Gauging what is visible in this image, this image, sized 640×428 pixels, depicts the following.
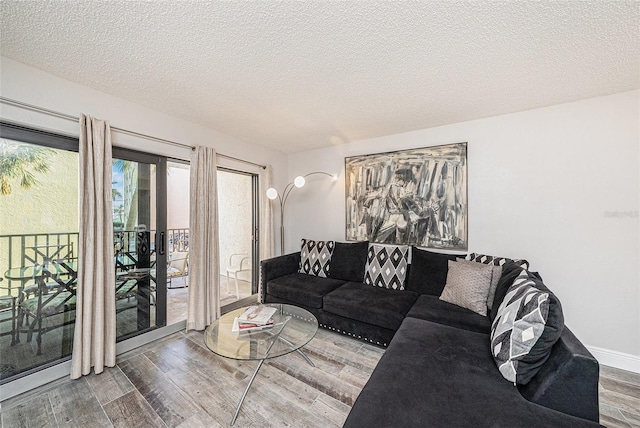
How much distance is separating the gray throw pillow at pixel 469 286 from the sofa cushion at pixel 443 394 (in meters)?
0.59

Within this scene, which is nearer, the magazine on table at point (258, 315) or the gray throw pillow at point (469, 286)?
the magazine on table at point (258, 315)

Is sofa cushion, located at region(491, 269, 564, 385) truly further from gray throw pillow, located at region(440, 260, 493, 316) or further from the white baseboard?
the white baseboard

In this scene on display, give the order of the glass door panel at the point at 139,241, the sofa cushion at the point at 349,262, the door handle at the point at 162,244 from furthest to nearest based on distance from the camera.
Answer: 1. the sofa cushion at the point at 349,262
2. the door handle at the point at 162,244
3. the glass door panel at the point at 139,241

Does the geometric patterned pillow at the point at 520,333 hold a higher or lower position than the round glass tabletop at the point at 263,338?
higher

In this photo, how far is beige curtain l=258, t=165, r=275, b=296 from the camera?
3.80m

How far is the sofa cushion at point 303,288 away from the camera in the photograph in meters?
2.76

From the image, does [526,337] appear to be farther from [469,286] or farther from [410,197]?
[410,197]

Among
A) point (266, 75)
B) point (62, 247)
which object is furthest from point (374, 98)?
point (62, 247)

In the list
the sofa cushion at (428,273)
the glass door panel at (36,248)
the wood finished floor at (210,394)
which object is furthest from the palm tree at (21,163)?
the sofa cushion at (428,273)

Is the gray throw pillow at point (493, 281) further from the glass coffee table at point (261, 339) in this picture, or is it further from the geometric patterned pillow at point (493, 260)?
the glass coffee table at point (261, 339)

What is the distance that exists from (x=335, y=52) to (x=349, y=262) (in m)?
2.36

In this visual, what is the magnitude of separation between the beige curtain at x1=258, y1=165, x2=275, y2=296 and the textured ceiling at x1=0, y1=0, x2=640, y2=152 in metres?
1.41

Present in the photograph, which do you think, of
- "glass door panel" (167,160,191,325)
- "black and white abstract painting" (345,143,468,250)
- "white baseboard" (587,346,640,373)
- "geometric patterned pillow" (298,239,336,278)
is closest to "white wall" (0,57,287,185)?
"glass door panel" (167,160,191,325)

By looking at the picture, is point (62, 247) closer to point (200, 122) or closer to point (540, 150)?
point (200, 122)
